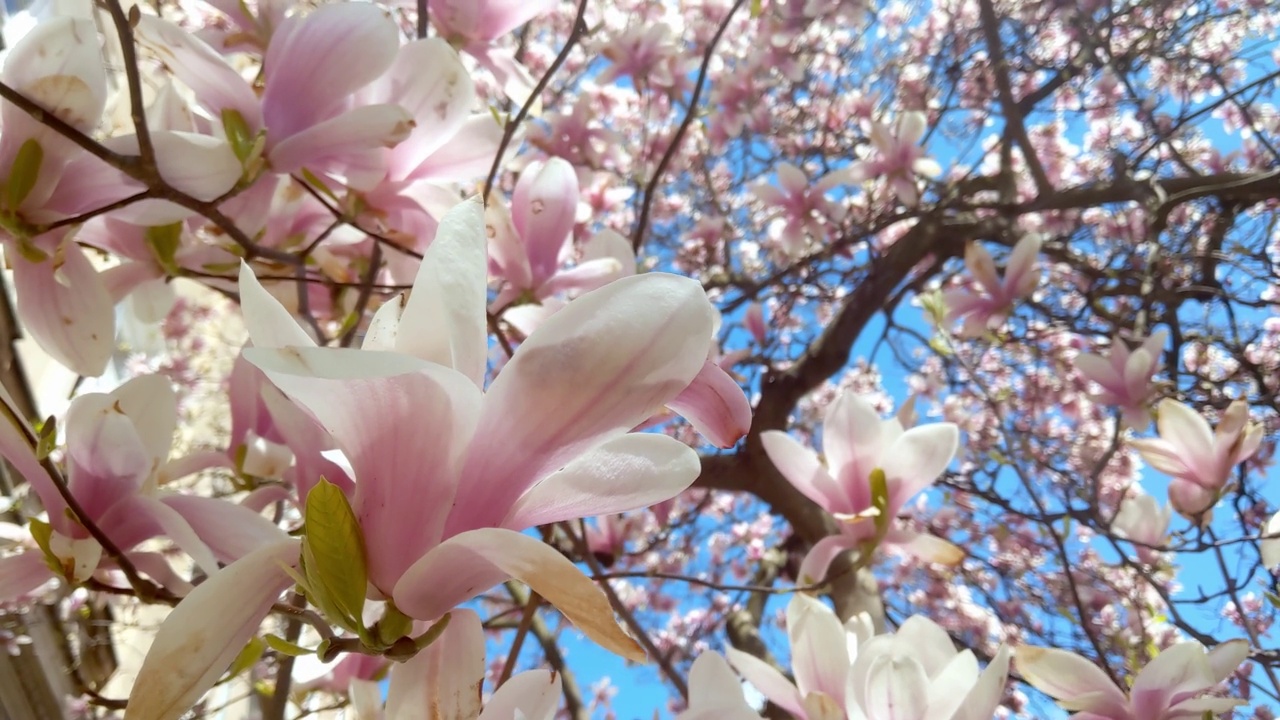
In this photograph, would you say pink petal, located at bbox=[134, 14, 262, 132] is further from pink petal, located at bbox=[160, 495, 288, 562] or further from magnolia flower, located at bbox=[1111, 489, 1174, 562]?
magnolia flower, located at bbox=[1111, 489, 1174, 562]

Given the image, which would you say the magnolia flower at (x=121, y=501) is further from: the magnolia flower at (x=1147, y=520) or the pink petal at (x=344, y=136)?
the magnolia flower at (x=1147, y=520)

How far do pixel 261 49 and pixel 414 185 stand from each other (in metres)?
0.15

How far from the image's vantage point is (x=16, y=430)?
353 mm

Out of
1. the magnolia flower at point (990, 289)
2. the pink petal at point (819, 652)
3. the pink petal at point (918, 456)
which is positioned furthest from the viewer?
the magnolia flower at point (990, 289)

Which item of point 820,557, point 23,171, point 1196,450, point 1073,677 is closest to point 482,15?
point 23,171

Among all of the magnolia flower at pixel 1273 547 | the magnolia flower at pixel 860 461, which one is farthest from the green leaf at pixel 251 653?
the magnolia flower at pixel 1273 547

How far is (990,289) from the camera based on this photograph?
1.32 meters

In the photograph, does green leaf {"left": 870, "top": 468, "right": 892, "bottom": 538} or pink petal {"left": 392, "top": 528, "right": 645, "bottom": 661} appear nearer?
pink petal {"left": 392, "top": 528, "right": 645, "bottom": 661}

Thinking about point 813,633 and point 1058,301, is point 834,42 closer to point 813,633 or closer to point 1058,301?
point 1058,301

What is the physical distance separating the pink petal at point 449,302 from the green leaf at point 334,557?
0.05 meters

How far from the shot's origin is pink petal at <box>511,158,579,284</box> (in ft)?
2.05

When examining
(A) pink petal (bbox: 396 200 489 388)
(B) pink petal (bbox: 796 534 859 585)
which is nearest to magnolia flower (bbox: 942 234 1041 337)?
(B) pink petal (bbox: 796 534 859 585)

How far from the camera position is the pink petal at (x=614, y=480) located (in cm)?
27

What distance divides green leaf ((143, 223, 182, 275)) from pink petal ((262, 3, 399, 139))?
14 centimetres
